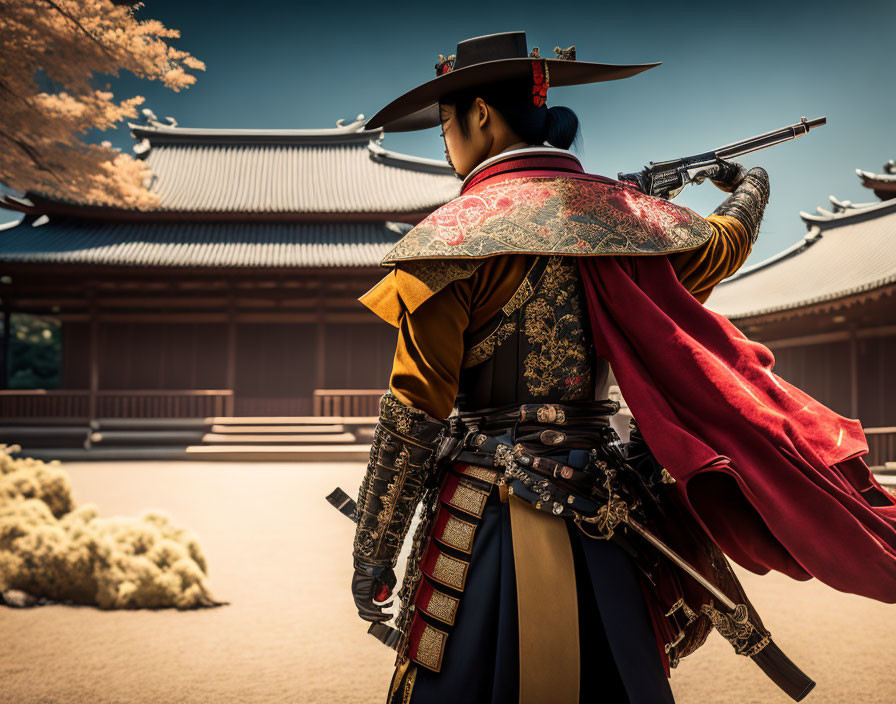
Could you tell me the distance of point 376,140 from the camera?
17.4m

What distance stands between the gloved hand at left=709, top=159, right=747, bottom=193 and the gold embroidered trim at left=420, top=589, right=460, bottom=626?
1167mm

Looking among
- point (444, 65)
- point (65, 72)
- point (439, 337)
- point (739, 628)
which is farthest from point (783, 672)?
point (65, 72)

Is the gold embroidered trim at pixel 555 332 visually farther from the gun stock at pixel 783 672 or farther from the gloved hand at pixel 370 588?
the gun stock at pixel 783 672

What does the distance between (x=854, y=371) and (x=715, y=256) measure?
10620 mm

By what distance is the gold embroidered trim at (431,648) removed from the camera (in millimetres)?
1128

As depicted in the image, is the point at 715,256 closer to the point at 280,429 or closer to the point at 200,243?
the point at 280,429

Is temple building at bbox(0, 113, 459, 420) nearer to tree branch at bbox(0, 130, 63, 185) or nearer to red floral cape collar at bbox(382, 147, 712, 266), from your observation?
tree branch at bbox(0, 130, 63, 185)

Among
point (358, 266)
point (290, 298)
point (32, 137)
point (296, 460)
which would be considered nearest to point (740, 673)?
point (32, 137)

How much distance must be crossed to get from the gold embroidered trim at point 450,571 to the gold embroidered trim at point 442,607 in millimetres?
23

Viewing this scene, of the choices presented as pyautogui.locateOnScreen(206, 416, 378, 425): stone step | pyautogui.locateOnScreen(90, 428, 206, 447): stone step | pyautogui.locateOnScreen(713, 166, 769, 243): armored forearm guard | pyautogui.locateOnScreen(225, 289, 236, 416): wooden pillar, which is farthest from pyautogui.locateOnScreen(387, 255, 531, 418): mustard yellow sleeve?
pyautogui.locateOnScreen(225, 289, 236, 416): wooden pillar

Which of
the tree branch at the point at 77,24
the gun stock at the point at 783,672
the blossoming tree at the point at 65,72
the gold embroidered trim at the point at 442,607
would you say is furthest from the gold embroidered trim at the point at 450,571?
the tree branch at the point at 77,24

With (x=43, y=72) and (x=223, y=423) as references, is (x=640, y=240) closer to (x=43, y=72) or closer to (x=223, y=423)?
(x=43, y=72)

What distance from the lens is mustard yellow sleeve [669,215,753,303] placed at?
127cm

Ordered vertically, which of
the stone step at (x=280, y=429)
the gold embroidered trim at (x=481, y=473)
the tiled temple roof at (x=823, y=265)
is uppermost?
the tiled temple roof at (x=823, y=265)
